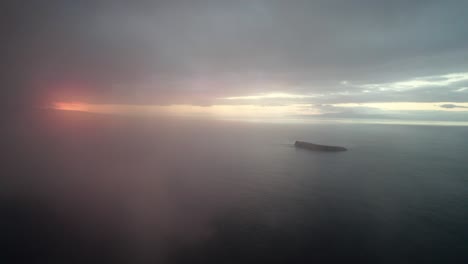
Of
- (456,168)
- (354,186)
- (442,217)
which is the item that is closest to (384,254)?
(442,217)

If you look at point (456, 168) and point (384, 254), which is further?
point (456, 168)

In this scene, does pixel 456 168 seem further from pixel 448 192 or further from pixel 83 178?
pixel 83 178

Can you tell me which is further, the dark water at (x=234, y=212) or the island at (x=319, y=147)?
the island at (x=319, y=147)

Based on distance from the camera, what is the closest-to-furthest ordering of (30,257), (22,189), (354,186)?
(30,257)
(22,189)
(354,186)

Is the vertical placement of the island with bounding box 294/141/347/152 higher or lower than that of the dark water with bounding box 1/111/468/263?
higher

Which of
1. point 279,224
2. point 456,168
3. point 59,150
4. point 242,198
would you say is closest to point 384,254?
point 279,224

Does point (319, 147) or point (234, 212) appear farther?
point (319, 147)

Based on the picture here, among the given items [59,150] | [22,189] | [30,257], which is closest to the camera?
[30,257]

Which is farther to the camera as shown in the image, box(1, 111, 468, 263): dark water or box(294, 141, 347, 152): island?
box(294, 141, 347, 152): island
